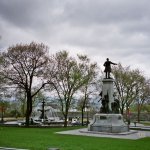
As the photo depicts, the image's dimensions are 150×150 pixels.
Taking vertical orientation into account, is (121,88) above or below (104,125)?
above

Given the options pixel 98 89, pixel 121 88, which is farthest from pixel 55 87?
pixel 121 88

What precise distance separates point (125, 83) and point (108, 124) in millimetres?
22863

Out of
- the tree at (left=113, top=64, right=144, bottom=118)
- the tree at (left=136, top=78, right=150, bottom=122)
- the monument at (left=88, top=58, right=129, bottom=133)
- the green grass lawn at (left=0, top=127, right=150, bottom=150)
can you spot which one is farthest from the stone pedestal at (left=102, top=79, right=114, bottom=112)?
the tree at (left=136, top=78, right=150, bottom=122)

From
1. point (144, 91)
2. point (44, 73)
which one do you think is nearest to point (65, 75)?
point (44, 73)

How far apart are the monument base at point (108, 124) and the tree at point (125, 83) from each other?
21.1m

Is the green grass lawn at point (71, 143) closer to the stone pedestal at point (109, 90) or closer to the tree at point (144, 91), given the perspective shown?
the stone pedestal at point (109, 90)

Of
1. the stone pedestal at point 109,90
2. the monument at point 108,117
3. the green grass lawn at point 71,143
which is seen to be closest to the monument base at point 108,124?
the monument at point 108,117

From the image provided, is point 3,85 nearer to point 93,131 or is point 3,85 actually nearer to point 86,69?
point 86,69

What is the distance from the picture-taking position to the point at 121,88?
54031 mm

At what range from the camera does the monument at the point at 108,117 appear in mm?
31356

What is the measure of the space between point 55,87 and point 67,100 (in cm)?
275

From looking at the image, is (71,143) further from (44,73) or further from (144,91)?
(144,91)

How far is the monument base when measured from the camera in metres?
31.0

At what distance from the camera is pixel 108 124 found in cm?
3162
